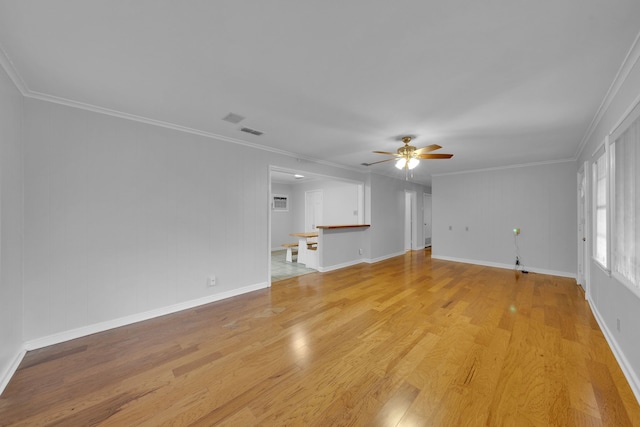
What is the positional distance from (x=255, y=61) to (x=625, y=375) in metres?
3.81

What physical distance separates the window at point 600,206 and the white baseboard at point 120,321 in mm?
4710

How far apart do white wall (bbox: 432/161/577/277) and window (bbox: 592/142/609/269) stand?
2.29 meters

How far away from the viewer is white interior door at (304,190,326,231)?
25.6 feet

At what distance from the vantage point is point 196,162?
3383mm

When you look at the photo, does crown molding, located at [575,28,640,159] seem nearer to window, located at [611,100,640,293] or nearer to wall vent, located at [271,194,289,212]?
window, located at [611,100,640,293]

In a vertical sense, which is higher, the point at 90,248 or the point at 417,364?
the point at 90,248

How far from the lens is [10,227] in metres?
1.99

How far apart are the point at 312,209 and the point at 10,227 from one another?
21.4 feet

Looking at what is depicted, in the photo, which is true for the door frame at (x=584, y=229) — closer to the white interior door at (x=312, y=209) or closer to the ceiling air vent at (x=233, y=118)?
the ceiling air vent at (x=233, y=118)

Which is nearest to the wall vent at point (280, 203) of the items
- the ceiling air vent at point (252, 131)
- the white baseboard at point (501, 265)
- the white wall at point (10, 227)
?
the ceiling air vent at point (252, 131)

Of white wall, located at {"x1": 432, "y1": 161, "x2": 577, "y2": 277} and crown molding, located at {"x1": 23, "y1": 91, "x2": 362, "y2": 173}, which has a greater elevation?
crown molding, located at {"x1": 23, "y1": 91, "x2": 362, "y2": 173}

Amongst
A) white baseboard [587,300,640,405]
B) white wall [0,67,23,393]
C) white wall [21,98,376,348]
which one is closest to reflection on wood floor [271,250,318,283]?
white wall [21,98,376,348]

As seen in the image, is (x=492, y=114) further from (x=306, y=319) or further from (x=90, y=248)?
(x=90, y=248)

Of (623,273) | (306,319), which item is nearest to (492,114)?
(623,273)
